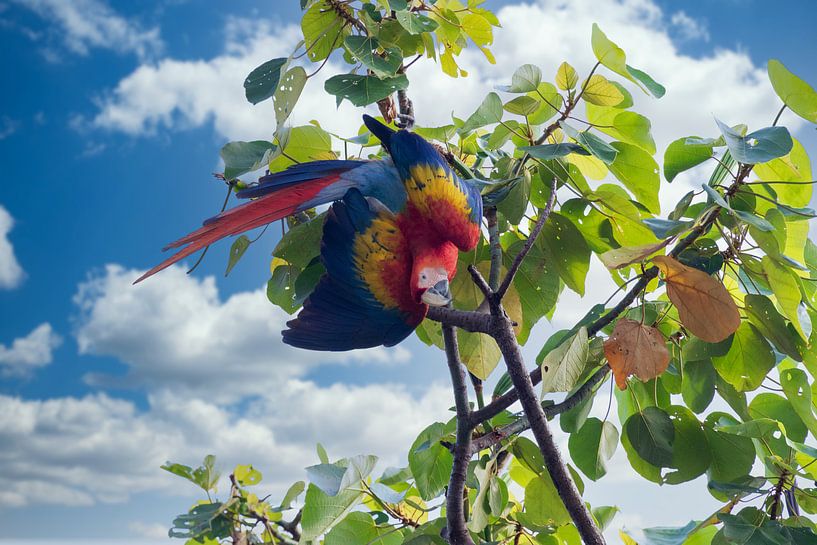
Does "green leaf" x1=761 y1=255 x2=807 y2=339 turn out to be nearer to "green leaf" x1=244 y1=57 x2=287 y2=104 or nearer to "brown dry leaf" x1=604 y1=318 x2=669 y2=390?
"brown dry leaf" x1=604 y1=318 x2=669 y2=390

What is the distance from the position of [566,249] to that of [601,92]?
0.95 feet

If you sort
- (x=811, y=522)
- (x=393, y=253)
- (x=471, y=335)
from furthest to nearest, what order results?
(x=471, y=335), (x=811, y=522), (x=393, y=253)

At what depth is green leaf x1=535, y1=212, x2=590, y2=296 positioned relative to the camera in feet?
4.14

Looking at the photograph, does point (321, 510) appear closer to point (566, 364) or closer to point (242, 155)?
point (566, 364)

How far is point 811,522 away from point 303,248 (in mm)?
1010

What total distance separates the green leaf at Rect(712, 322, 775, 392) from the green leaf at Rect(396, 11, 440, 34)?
778mm

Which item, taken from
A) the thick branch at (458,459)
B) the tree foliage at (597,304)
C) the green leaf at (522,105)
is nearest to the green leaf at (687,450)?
the tree foliage at (597,304)

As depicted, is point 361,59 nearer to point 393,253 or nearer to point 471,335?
point 393,253

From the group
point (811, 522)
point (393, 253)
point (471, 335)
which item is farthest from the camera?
point (471, 335)

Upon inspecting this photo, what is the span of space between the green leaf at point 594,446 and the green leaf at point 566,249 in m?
0.25

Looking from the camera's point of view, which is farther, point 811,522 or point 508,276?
point 811,522

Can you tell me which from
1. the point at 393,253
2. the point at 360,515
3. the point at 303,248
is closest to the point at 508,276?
the point at 393,253

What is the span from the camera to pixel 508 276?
1.06m

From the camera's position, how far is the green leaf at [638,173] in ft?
3.98
